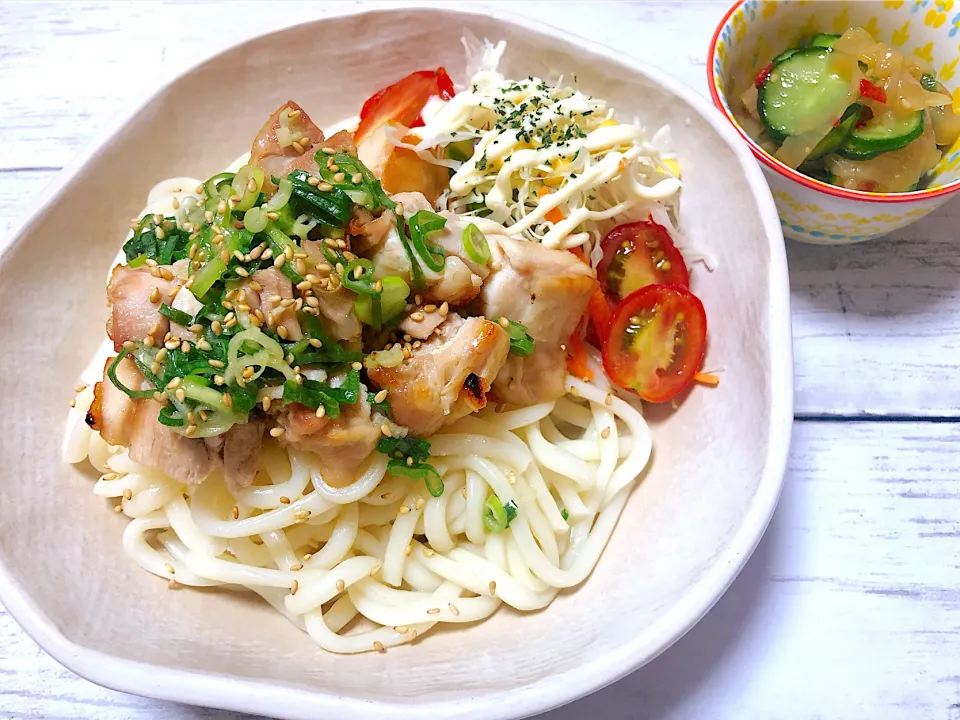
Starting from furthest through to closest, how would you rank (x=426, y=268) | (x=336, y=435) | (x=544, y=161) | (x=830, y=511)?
(x=830, y=511) → (x=544, y=161) → (x=426, y=268) → (x=336, y=435)

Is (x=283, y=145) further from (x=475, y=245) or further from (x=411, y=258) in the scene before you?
(x=475, y=245)

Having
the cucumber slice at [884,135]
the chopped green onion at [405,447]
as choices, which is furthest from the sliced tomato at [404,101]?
the cucumber slice at [884,135]

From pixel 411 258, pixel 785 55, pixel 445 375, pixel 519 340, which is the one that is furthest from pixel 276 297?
pixel 785 55

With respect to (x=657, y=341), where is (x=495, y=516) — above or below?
below

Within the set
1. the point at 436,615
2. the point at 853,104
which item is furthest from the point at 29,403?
the point at 853,104

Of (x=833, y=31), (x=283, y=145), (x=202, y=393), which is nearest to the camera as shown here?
(x=202, y=393)

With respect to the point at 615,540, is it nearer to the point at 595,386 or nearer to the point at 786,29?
the point at 595,386
